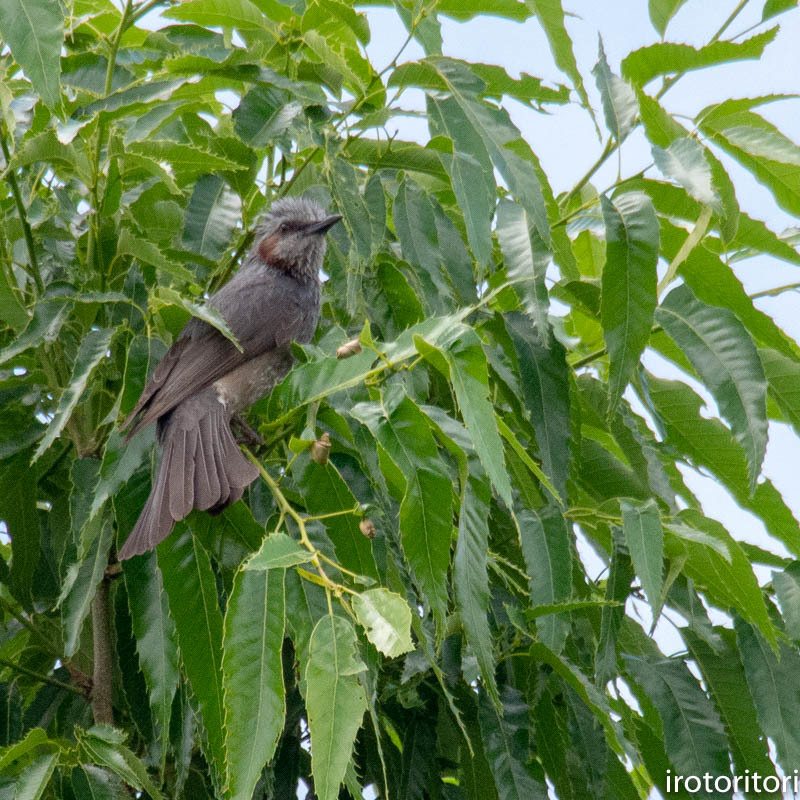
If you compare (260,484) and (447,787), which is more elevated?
(260,484)

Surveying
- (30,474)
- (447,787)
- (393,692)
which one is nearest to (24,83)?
(30,474)

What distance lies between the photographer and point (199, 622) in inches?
78.9

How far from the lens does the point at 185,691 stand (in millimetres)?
2158

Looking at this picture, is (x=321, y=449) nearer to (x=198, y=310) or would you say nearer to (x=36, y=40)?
(x=198, y=310)

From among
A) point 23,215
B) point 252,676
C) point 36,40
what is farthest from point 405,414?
point 23,215

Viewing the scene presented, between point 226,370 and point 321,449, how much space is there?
39.3 inches

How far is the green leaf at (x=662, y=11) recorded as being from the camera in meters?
2.45

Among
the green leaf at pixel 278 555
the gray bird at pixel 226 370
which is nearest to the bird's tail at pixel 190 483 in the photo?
the gray bird at pixel 226 370

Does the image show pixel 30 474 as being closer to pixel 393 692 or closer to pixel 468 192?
pixel 393 692

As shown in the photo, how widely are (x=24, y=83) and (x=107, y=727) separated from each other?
5.11ft

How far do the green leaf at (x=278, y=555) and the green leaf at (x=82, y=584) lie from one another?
627 millimetres

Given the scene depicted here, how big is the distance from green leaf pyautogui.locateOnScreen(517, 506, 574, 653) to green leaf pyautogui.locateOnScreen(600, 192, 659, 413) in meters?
0.26

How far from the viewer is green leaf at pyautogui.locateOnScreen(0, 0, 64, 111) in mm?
1817

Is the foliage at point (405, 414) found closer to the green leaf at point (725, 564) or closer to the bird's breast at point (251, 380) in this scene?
the green leaf at point (725, 564)
